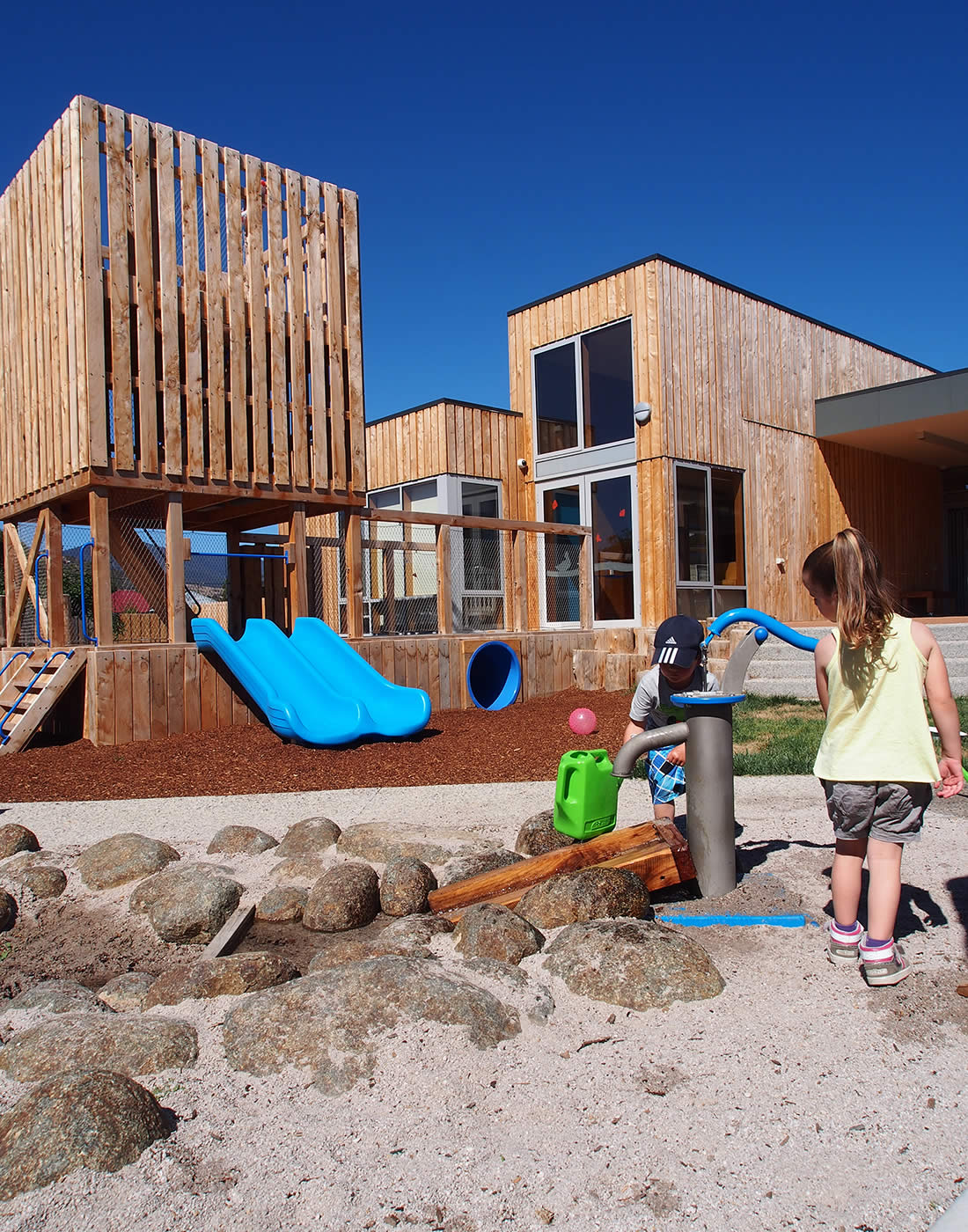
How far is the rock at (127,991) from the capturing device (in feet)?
10.5

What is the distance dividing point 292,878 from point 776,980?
2473mm

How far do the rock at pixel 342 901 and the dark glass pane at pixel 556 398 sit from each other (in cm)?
1193

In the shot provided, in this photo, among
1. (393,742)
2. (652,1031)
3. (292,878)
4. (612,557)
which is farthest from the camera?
(612,557)

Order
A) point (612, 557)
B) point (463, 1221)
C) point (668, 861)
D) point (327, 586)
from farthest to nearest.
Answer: point (612, 557) < point (327, 586) < point (668, 861) < point (463, 1221)

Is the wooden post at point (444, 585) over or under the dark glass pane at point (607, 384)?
under

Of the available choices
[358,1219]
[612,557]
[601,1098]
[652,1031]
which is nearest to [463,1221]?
[358,1219]

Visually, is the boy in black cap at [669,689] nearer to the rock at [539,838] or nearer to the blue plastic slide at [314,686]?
the rock at [539,838]

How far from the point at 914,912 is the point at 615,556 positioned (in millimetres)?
10700

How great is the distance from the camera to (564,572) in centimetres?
1386

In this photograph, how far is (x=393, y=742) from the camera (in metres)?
8.45

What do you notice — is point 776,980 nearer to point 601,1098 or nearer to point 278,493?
point 601,1098

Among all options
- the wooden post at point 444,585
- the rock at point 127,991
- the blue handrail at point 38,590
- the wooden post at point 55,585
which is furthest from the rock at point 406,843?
the blue handrail at point 38,590

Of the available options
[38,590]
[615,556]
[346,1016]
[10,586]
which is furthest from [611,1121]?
[10,586]

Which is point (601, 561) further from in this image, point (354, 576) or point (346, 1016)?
point (346, 1016)
